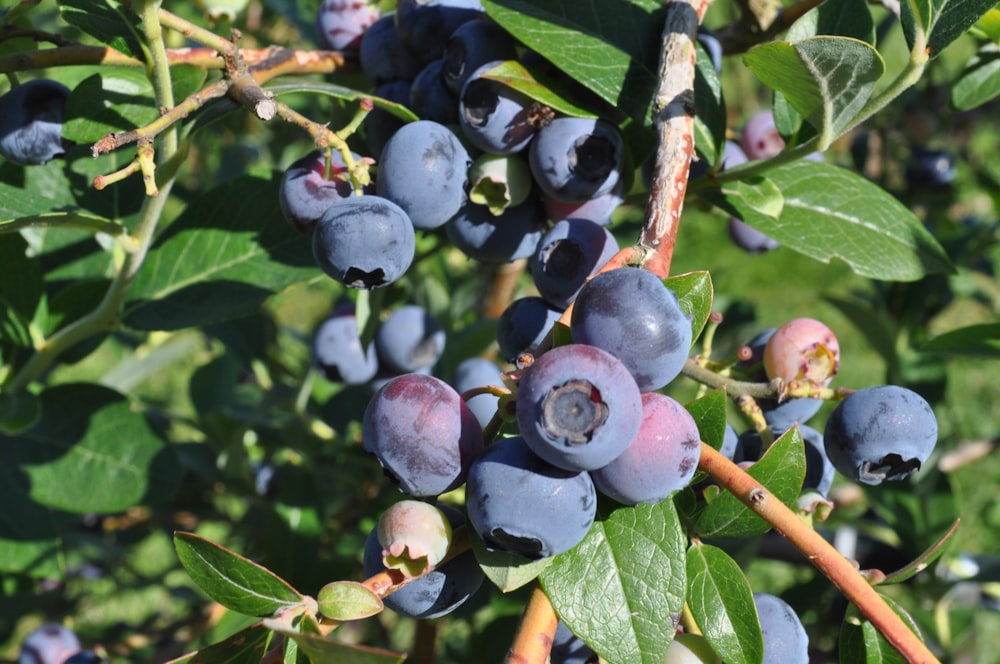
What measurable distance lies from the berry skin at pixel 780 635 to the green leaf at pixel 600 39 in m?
0.52

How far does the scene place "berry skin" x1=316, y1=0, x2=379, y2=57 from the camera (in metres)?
1.24

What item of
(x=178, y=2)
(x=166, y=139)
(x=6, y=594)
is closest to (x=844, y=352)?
(x=178, y=2)

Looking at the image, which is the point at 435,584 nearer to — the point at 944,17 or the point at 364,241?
the point at 364,241

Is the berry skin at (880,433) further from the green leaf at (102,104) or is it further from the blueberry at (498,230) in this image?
the green leaf at (102,104)

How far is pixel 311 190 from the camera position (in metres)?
0.97

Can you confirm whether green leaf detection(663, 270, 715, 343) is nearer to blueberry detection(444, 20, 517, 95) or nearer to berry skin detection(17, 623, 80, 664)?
blueberry detection(444, 20, 517, 95)

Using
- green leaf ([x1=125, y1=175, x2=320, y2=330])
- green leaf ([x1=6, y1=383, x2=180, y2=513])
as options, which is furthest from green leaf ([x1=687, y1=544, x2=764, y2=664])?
green leaf ([x1=6, y1=383, x2=180, y2=513])

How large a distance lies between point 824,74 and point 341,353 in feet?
3.13

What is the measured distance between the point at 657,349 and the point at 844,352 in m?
4.23

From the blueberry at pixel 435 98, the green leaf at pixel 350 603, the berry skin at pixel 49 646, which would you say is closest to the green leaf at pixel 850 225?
the blueberry at pixel 435 98

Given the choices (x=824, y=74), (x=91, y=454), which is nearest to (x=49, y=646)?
(x=91, y=454)

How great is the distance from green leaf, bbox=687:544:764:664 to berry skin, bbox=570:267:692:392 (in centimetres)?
23

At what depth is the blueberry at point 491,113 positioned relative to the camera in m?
0.98

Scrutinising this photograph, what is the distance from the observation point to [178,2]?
2.47m
